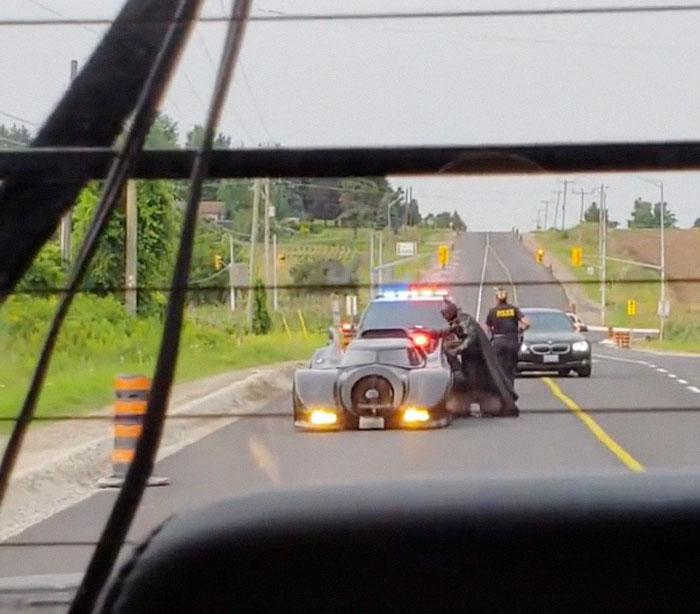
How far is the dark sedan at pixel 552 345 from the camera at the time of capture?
2018mm

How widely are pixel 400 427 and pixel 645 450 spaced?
1.67 feet

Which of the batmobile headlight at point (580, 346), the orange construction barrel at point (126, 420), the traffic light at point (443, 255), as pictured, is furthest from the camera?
the batmobile headlight at point (580, 346)

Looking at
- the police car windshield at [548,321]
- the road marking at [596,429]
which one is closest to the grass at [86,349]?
the police car windshield at [548,321]

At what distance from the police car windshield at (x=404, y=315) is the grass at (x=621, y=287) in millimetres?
178

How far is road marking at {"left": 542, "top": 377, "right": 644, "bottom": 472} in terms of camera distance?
7.16 feet

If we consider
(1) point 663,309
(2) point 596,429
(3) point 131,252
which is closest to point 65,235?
(3) point 131,252

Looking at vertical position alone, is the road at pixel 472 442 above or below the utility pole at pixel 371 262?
below

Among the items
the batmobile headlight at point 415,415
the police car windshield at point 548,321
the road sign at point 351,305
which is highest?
the road sign at point 351,305

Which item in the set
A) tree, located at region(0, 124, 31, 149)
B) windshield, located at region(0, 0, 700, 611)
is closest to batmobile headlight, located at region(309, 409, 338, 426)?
windshield, located at region(0, 0, 700, 611)

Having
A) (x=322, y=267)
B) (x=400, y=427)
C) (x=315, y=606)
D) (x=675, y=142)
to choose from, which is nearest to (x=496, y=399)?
(x=400, y=427)

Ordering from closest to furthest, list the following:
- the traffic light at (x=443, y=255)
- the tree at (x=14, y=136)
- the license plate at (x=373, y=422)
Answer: the tree at (x=14, y=136), the traffic light at (x=443, y=255), the license plate at (x=373, y=422)

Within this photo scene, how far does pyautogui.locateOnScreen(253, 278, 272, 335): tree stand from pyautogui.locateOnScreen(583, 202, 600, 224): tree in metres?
0.45

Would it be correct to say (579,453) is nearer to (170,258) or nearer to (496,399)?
(496,399)

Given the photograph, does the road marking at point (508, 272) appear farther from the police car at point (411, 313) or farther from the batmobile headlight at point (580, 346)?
the batmobile headlight at point (580, 346)
